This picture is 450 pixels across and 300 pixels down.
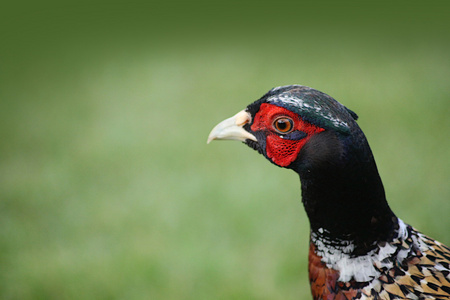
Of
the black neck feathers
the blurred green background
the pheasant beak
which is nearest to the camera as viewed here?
→ the black neck feathers

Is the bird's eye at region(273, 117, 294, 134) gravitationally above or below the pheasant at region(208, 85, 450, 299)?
above

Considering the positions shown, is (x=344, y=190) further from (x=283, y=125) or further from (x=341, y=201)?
(x=283, y=125)

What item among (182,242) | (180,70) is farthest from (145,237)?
(180,70)

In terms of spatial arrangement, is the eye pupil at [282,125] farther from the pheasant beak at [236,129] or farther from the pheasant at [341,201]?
the pheasant beak at [236,129]

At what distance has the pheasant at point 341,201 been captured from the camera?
1.78m

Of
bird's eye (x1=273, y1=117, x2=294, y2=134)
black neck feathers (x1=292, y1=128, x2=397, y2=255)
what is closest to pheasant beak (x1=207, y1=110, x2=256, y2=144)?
bird's eye (x1=273, y1=117, x2=294, y2=134)

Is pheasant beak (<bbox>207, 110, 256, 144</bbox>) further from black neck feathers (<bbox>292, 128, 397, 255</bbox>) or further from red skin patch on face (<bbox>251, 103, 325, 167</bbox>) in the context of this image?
black neck feathers (<bbox>292, 128, 397, 255</bbox>)

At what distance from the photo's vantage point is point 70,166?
197 inches

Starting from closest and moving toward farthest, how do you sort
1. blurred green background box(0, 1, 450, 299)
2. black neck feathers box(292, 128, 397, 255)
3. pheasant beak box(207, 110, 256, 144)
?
black neck feathers box(292, 128, 397, 255) < pheasant beak box(207, 110, 256, 144) < blurred green background box(0, 1, 450, 299)

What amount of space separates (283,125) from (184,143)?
3464mm

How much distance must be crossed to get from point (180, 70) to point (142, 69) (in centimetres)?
59

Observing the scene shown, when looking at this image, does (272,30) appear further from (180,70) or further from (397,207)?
(397,207)

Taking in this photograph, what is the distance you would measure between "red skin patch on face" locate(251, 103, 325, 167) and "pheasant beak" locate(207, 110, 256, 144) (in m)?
0.06

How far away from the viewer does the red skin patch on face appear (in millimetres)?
1814
